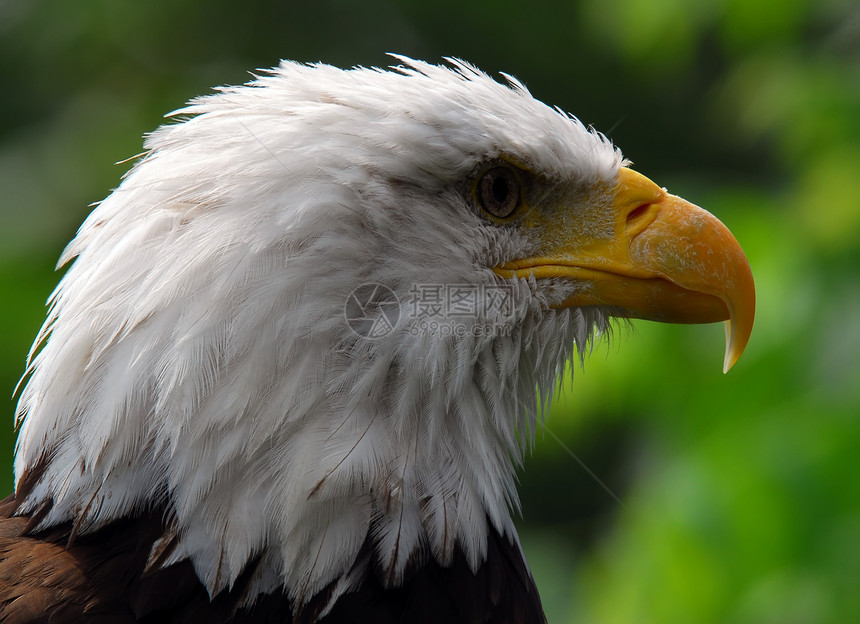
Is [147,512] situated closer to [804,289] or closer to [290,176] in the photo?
[290,176]

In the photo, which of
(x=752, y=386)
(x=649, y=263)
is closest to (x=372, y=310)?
(x=649, y=263)

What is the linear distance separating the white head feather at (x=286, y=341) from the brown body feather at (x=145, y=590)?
0.04 m

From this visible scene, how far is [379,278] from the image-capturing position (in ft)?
6.61

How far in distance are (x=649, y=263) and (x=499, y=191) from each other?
0.41 metres

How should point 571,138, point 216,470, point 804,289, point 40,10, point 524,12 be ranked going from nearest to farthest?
point 216,470 → point 571,138 → point 804,289 → point 40,10 → point 524,12

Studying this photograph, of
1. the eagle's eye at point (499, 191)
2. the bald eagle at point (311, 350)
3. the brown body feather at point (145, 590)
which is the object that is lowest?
the brown body feather at point (145, 590)

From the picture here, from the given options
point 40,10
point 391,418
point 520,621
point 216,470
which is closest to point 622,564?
point 520,621

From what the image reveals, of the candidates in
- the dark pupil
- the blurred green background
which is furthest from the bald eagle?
the blurred green background

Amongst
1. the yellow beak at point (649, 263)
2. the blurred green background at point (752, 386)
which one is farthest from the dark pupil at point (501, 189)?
the blurred green background at point (752, 386)

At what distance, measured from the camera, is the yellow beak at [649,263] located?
2.22 metres

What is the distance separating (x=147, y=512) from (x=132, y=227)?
0.61 metres

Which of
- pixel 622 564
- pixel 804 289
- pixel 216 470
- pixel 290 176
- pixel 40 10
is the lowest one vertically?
pixel 40 10

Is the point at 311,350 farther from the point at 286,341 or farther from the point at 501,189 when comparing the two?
the point at 501,189

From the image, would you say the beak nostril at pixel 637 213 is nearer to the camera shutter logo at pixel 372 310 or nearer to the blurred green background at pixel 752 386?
the blurred green background at pixel 752 386
